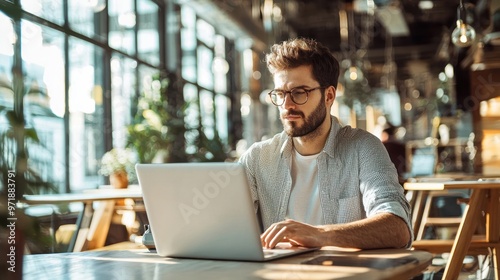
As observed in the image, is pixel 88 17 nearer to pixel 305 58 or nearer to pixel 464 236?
pixel 464 236

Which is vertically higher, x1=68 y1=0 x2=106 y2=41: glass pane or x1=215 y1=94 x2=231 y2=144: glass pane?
x1=68 y1=0 x2=106 y2=41: glass pane

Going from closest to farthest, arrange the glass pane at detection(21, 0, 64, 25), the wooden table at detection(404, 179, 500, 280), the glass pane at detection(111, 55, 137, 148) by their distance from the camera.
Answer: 1. the wooden table at detection(404, 179, 500, 280)
2. the glass pane at detection(21, 0, 64, 25)
3. the glass pane at detection(111, 55, 137, 148)

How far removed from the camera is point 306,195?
2.26 meters

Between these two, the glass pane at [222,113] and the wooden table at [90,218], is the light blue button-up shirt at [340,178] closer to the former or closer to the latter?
the wooden table at [90,218]

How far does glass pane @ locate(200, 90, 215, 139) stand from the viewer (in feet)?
37.4

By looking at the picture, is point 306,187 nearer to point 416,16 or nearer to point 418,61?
point 416,16

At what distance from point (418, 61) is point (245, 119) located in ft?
30.4

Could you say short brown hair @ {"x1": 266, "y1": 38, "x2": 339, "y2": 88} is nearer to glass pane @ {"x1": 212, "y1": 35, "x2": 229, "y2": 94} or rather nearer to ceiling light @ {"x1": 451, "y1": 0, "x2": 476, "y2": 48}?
ceiling light @ {"x1": 451, "y1": 0, "x2": 476, "y2": 48}

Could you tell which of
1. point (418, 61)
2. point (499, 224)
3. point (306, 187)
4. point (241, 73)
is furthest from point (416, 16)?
point (306, 187)

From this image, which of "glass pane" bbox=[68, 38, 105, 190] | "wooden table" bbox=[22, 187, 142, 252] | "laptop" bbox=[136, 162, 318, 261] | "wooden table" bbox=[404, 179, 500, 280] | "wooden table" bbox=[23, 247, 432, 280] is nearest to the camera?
"wooden table" bbox=[23, 247, 432, 280]

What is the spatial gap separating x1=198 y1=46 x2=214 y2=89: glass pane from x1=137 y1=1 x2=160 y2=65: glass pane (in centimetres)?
193

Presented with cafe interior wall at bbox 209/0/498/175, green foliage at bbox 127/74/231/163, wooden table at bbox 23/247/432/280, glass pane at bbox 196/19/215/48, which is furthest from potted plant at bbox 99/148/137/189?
glass pane at bbox 196/19/215/48

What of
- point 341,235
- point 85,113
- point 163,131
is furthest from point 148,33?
point 341,235

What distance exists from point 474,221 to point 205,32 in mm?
8923
